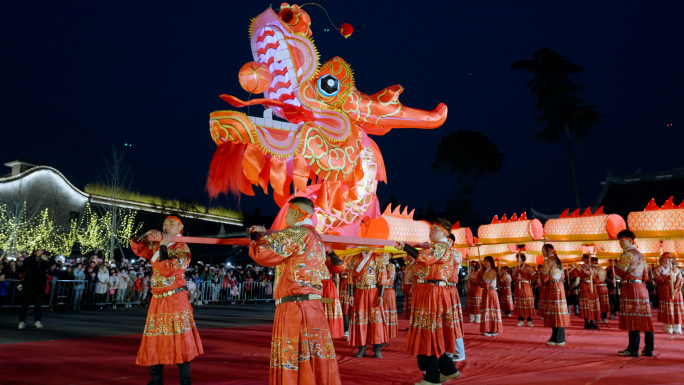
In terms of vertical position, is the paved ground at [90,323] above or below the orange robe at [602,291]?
below

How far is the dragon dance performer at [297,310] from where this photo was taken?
10.4 ft

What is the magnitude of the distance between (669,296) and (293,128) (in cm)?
828

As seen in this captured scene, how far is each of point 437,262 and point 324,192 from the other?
161 centimetres

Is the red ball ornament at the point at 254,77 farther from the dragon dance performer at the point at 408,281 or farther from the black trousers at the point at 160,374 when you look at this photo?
the dragon dance performer at the point at 408,281

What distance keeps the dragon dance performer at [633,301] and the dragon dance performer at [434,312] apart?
3086mm

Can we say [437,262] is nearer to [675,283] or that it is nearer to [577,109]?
[675,283]

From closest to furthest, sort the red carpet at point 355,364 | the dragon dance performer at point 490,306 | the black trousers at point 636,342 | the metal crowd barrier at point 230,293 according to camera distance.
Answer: the red carpet at point 355,364 → the black trousers at point 636,342 → the dragon dance performer at point 490,306 → the metal crowd barrier at point 230,293

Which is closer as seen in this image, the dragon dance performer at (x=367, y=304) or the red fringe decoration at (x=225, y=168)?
the red fringe decoration at (x=225, y=168)

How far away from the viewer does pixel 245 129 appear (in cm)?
495

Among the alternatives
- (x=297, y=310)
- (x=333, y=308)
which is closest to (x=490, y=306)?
(x=333, y=308)

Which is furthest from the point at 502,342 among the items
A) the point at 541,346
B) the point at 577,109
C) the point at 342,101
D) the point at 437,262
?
the point at 577,109

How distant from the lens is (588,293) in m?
10.9

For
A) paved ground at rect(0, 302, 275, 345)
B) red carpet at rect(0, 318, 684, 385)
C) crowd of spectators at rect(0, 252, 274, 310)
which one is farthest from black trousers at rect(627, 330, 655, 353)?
crowd of spectators at rect(0, 252, 274, 310)

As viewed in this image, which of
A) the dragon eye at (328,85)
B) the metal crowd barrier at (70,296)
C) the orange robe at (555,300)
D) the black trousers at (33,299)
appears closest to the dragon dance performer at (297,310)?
the dragon eye at (328,85)
